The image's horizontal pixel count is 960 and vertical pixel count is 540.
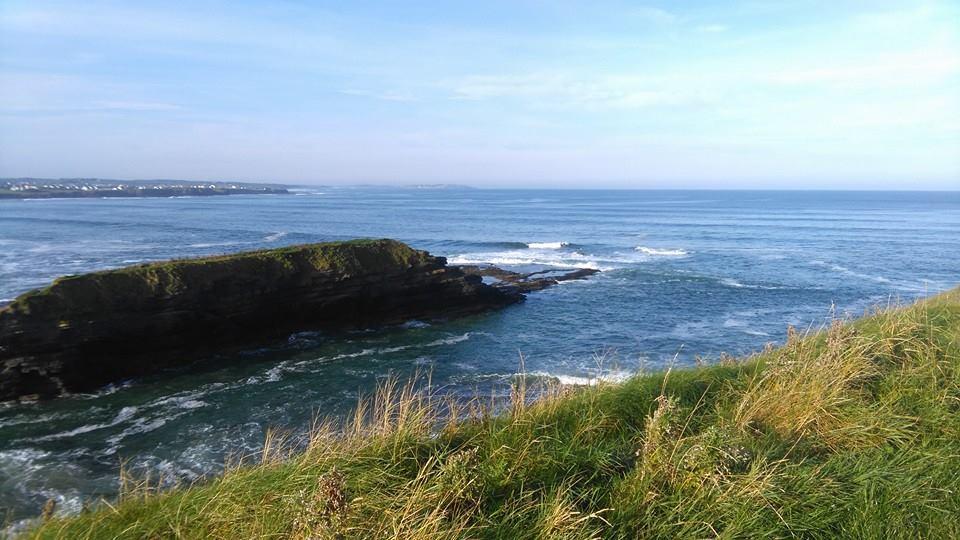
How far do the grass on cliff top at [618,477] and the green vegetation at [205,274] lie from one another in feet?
51.5

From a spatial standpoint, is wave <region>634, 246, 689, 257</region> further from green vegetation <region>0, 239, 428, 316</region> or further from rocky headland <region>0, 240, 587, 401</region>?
green vegetation <region>0, 239, 428, 316</region>

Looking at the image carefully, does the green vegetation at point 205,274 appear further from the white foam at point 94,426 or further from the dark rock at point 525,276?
the dark rock at point 525,276

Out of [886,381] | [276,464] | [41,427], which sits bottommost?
[41,427]

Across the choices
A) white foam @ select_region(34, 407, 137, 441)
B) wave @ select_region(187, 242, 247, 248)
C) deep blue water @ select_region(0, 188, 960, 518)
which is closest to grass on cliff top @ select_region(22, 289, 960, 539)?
deep blue water @ select_region(0, 188, 960, 518)

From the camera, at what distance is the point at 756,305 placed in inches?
1047

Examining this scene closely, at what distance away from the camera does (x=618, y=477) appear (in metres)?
4.36

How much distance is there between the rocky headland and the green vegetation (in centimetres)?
4

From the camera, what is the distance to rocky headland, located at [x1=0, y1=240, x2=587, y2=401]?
53.3 feet

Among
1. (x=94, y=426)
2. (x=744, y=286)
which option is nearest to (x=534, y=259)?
(x=744, y=286)

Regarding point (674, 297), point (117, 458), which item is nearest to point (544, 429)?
point (117, 458)

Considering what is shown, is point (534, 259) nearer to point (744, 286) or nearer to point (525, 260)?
point (525, 260)

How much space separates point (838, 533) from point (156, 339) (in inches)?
765

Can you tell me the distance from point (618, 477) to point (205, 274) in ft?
64.1

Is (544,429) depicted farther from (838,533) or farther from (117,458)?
(117,458)
